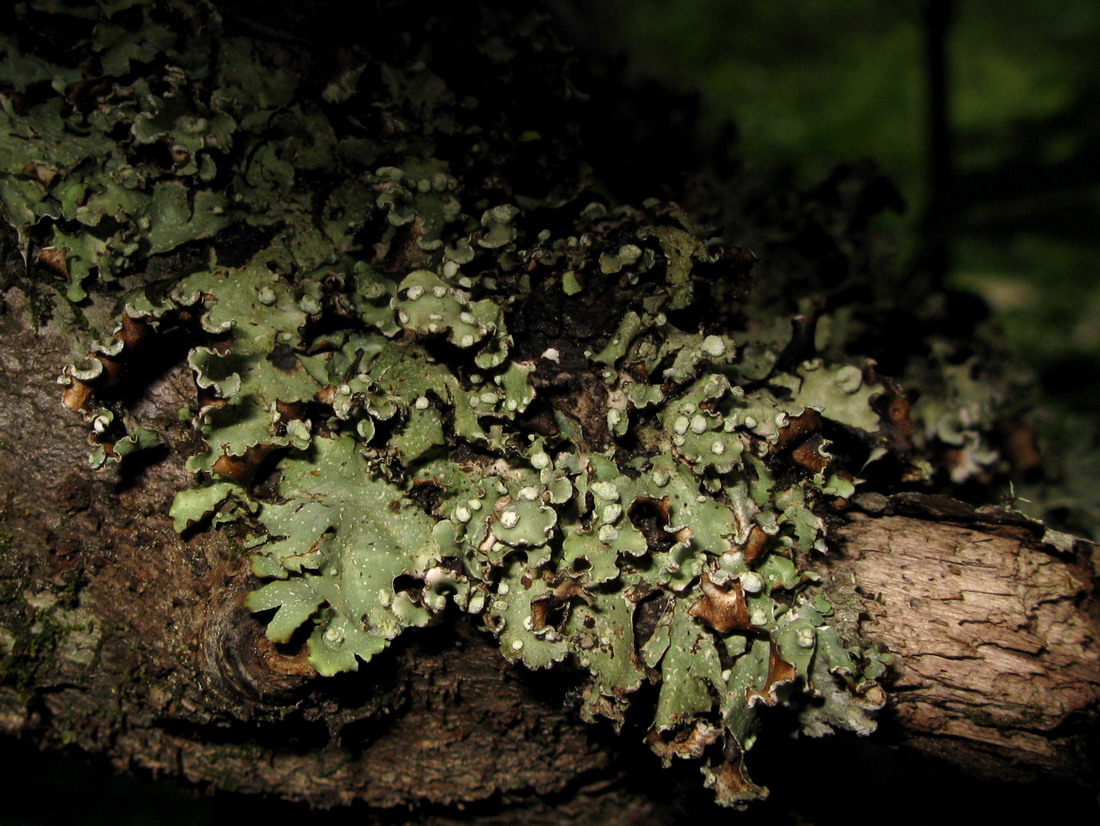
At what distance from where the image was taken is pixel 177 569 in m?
1.13

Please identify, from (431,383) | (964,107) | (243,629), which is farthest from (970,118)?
(243,629)

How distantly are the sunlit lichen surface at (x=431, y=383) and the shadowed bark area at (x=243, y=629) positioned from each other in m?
0.06

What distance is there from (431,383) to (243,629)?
1.47ft

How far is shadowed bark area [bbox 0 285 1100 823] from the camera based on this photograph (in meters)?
1.07

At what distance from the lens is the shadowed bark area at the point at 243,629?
107 centimetres

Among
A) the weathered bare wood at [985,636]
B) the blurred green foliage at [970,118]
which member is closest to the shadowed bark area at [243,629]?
the weathered bare wood at [985,636]

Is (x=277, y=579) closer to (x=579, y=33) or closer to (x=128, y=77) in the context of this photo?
(x=128, y=77)

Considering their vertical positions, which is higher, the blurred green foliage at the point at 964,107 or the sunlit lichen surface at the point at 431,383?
the blurred green foliage at the point at 964,107

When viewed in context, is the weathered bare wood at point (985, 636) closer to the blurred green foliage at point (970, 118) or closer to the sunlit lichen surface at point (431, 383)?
the sunlit lichen surface at point (431, 383)

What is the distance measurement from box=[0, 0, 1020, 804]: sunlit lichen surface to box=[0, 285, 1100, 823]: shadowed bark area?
6 cm

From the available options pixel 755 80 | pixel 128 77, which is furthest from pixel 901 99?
pixel 128 77

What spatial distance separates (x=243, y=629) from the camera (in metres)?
1.08

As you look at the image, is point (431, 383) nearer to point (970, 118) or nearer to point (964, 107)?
point (970, 118)

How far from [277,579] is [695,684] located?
622 millimetres
